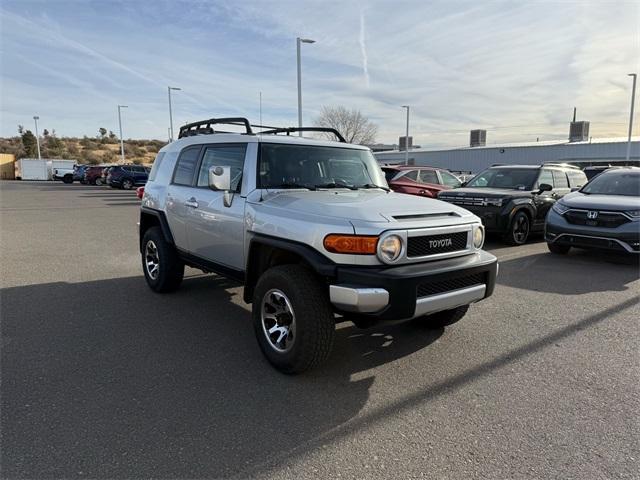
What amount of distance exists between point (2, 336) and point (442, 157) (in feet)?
175

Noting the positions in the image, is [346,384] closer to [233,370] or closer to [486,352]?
[233,370]

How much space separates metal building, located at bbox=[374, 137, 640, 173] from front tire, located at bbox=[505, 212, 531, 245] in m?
27.1

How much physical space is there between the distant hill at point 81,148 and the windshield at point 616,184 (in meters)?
66.0

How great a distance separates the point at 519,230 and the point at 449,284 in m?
6.94

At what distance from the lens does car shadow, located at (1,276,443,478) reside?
2621 millimetres

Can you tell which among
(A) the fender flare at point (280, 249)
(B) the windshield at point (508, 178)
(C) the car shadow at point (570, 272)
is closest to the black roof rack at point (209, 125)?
(A) the fender flare at point (280, 249)

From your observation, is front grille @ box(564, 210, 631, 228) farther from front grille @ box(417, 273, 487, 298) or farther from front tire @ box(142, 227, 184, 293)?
Result: front tire @ box(142, 227, 184, 293)

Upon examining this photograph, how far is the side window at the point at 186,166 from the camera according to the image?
17.3 feet

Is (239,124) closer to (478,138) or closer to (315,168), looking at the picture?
(315,168)

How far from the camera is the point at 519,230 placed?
9.62 meters

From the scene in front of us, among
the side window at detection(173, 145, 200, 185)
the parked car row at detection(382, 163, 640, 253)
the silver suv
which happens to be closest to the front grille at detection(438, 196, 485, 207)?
the parked car row at detection(382, 163, 640, 253)

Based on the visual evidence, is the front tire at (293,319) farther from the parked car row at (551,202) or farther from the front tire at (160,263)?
the parked car row at (551,202)

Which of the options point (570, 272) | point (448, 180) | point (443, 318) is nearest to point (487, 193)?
point (570, 272)

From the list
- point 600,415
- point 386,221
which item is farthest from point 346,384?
point 600,415
